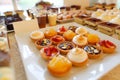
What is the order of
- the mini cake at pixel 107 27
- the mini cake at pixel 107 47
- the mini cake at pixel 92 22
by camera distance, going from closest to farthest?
1. the mini cake at pixel 107 47
2. the mini cake at pixel 107 27
3. the mini cake at pixel 92 22

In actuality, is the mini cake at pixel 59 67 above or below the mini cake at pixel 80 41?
below

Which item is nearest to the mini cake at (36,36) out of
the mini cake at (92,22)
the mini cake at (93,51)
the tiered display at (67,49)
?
the tiered display at (67,49)

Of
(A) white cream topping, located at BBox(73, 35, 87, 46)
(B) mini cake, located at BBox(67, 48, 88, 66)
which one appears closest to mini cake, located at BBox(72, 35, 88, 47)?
(A) white cream topping, located at BBox(73, 35, 87, 46)

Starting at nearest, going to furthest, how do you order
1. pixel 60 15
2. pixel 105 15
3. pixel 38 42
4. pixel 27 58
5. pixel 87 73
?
pixel 87 73
pixel 27 58
pixel 38 42
pixel 105 15
pixel 60 15

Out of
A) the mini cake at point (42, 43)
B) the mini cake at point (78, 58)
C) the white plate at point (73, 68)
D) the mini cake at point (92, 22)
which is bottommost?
the white plate at point (73, 68)

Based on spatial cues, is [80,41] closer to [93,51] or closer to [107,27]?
[93,51]

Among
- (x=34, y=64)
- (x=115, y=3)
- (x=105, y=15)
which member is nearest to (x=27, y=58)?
(x=34, y=64)

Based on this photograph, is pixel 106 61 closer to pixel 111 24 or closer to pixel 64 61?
pixel 64 61

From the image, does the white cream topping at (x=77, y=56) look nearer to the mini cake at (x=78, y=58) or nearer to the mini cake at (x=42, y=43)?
the mini cake at (x=78, y=58)
